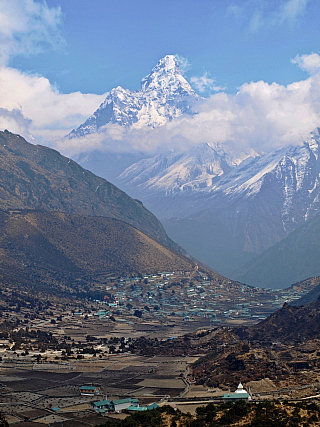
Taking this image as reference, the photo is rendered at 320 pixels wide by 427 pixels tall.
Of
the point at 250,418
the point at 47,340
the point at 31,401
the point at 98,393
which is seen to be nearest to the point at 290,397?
the point at 250,418

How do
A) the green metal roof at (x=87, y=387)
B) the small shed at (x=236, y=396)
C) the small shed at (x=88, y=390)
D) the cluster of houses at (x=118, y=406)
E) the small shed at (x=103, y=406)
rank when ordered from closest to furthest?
the small shed at (x=236, y=396), the cluster of houses at (x=118, y=406), the small shed at (x=103, y=406), the small shed at (x=88, y=390), the green metal roof at (x=87, y=387)

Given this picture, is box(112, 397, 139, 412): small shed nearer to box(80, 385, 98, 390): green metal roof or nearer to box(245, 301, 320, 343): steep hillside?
box(80, 385, 98, 390): green metal roof

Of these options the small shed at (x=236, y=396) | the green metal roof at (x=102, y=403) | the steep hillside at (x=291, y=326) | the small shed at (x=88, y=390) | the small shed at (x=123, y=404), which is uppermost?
the steep hillside at (x=291, y=326)

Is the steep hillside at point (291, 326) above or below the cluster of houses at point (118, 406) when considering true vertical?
above

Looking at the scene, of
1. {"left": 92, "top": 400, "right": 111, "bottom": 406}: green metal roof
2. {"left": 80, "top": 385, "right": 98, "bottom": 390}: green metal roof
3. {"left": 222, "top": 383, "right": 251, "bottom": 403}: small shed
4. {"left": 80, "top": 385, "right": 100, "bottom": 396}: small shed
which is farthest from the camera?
{"left": 80, "top": 385, "right": 98, "bottom": 390}: green metal roof

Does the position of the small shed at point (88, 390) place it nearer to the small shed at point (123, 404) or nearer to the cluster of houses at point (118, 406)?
the cluster of houses at point (118, 406)

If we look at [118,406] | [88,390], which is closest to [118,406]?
[118,406]

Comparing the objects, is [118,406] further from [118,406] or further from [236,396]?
[236,396]

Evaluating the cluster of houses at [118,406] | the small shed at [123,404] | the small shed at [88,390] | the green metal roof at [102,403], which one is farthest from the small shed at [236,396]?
the small shed at [88,390]

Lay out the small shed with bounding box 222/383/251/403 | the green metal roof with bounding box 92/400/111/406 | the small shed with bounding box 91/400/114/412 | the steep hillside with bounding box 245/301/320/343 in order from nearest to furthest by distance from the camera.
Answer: the small shed with bounding box 222/383/251/403 → the small shed with bounding box 91/400/114/412 → the green metal roof with bounding box 92/400/111/406 → the steep hillside with bounding box 245/301/320/343

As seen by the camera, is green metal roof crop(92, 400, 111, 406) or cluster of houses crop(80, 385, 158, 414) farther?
green metal roof crop(92, 400, 111, 406)

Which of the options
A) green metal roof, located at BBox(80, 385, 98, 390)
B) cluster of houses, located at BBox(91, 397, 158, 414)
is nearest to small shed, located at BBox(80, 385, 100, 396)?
green metal roof, located at BBox(80, 385, 98, 390)
